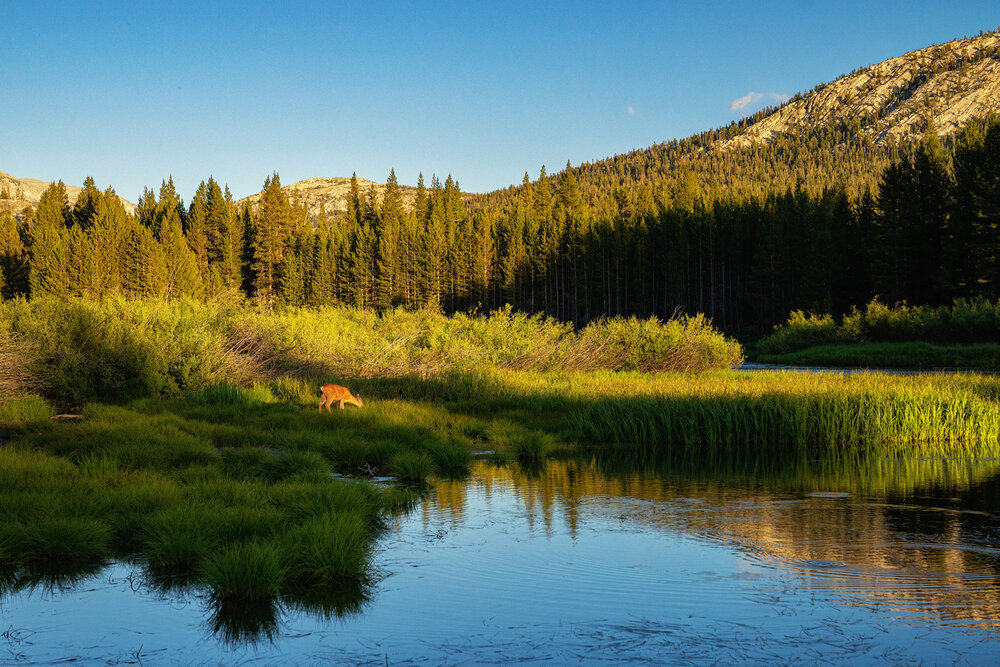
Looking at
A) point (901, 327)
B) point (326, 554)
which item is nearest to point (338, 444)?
point (326, 554)

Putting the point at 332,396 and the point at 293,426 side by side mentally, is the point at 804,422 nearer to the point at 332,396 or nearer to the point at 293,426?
the point at 332,396

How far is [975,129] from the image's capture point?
57219mm

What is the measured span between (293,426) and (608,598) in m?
10.1

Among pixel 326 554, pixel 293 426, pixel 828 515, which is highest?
pixel 293 426

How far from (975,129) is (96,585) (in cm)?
6646

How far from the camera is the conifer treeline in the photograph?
53.9m

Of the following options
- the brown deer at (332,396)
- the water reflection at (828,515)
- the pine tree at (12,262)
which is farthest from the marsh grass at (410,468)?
the pine tree at (12,262)

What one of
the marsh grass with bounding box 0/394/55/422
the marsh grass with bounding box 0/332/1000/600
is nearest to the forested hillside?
the marsh grass with bounding box 0/332/1000/600

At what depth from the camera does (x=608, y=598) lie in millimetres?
6352

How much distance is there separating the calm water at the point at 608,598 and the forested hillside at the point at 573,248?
4562 cm

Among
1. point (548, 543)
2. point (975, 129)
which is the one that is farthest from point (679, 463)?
point (975, 129)

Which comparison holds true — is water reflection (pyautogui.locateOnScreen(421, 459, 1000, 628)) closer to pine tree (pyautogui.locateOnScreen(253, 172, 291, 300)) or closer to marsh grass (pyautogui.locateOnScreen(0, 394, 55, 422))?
marsh grass (pyautogui.locateOnScreen(0, 394, 55, 422))

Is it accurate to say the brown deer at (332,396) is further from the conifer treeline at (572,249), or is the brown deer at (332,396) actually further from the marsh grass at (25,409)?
the conifer treeline at (572,249)

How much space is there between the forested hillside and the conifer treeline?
169 millimetres
